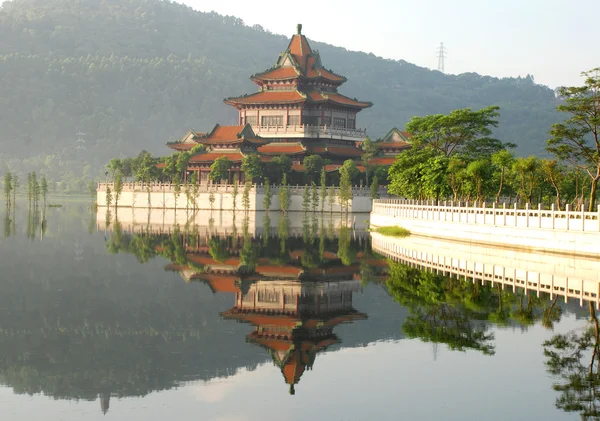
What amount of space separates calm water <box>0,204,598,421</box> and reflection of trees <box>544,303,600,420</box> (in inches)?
2.8

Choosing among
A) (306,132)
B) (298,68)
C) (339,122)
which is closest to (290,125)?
(306,132)

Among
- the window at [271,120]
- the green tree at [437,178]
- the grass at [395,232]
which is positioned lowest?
the grass at [395,232]

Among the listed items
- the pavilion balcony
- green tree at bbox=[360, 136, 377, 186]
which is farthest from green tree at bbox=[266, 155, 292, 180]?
green tree at bbox=[360, 136, 377, 186]

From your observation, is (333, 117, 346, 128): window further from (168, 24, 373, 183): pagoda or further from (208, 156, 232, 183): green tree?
(208, 156, 232, 183): green tree

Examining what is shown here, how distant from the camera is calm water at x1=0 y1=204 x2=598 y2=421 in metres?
16.4

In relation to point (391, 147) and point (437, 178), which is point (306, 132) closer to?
point (391, 147)

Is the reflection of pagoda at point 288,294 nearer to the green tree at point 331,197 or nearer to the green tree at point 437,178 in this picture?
the green tree at point 437,178

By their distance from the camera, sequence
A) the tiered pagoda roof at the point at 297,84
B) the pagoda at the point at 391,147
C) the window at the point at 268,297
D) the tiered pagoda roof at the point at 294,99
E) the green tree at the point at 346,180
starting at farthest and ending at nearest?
the tiered pagoda roof at the point at 297,84 → the tiered pagoda roof at the point at 294,99 → the pagoda at the point at 391,147 → the green tree at the point at 346,180 → the window at the point at 268,297

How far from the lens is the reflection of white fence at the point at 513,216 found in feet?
134

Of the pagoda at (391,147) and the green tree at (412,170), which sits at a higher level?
the pagoda at (391,147)

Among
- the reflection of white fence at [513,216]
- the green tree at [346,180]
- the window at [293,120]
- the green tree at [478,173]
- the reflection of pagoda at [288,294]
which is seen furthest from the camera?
the window at [293,120]

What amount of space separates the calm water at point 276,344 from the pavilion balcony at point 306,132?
63.6 metres

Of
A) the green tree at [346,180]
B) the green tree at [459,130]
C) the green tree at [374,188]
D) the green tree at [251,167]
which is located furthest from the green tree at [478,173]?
the green tree at [251,167]

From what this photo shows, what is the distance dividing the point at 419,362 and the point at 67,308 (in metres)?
12.0
